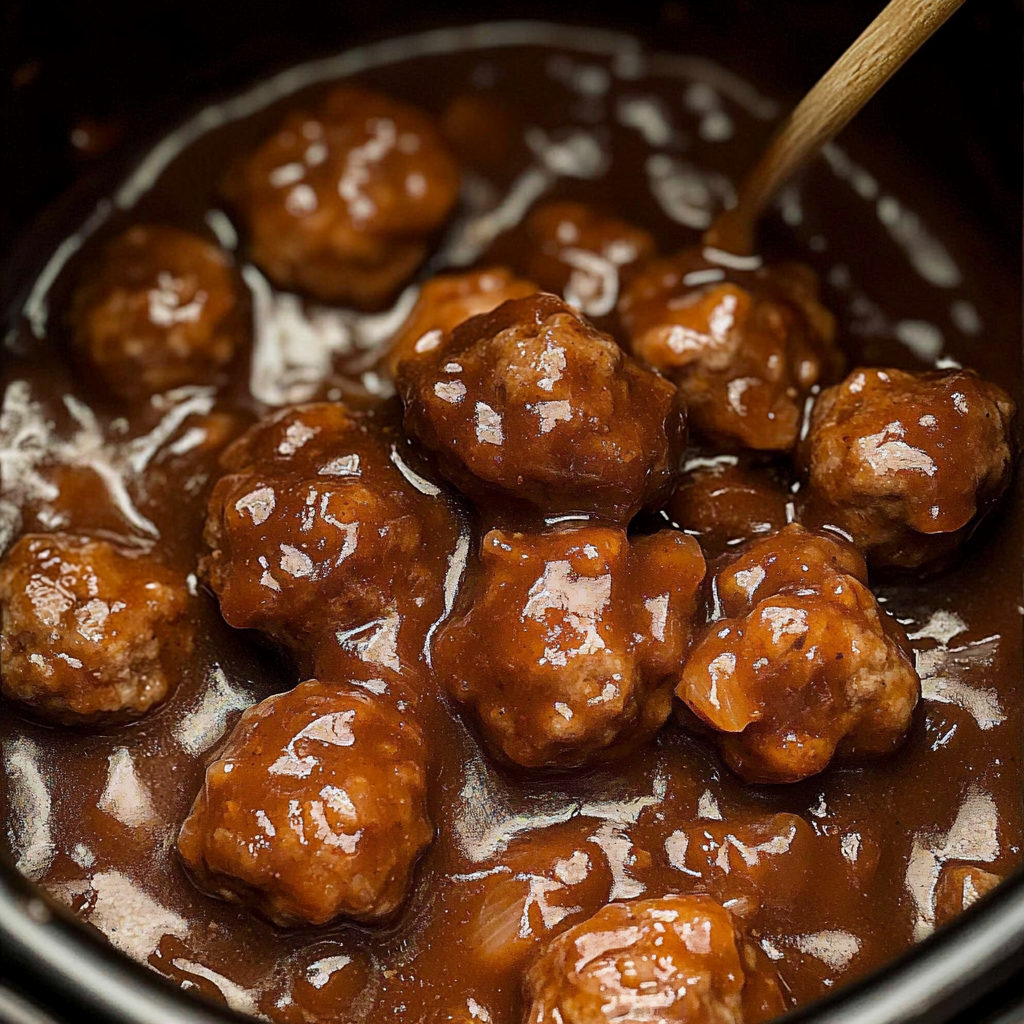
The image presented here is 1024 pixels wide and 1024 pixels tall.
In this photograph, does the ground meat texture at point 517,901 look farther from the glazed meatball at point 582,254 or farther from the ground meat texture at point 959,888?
the glazed meatball at point 582,254

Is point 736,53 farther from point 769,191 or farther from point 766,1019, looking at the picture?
point 766,1019

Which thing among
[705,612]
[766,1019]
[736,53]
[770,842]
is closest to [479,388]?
[705,612]

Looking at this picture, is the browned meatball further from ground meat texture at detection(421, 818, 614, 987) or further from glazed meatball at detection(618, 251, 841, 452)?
ground meat texture at detection(421, 818, 614, 987)

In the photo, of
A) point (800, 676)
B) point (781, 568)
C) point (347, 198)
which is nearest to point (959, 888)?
point (800, 676)

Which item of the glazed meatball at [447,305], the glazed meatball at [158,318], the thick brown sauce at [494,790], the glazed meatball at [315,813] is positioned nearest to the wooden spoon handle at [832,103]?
→ the thick brown sauce at [494,790]

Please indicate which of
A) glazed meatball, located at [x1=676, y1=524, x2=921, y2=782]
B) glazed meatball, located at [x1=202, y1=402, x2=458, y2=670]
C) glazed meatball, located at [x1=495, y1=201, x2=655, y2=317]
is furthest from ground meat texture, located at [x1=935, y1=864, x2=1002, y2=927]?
glazed meatball, located at [x1=495, y1=201, x2=655, y2=317]

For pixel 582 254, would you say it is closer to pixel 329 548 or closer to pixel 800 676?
pixel 329 548
